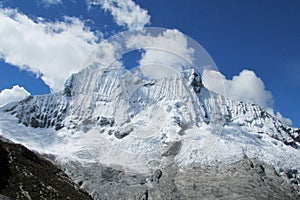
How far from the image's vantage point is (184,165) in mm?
177125

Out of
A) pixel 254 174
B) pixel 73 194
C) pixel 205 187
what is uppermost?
pixel 254 174

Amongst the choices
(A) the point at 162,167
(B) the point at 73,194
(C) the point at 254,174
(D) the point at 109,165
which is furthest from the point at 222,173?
(B) the point at 73,194

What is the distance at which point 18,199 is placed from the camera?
179 feet


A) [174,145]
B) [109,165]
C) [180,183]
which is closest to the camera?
[180,183]

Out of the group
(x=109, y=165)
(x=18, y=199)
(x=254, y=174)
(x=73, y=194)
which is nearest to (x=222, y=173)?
(x=254, y=174)

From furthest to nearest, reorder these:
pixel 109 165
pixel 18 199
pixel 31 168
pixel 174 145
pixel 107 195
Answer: pixel 174 145
pixel 109 165
pixel 107 195
pixel 31 168
pixel 18 199

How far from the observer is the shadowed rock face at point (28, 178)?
189ft

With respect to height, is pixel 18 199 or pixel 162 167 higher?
pixel 162 167

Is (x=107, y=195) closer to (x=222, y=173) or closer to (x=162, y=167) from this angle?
(x=162, y=167)

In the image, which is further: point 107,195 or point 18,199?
point 107,195

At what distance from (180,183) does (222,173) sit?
59.9 ft

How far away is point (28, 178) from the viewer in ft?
203

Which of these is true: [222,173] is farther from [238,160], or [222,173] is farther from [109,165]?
[109,165]

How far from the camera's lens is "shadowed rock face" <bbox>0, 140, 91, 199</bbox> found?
189 feet
